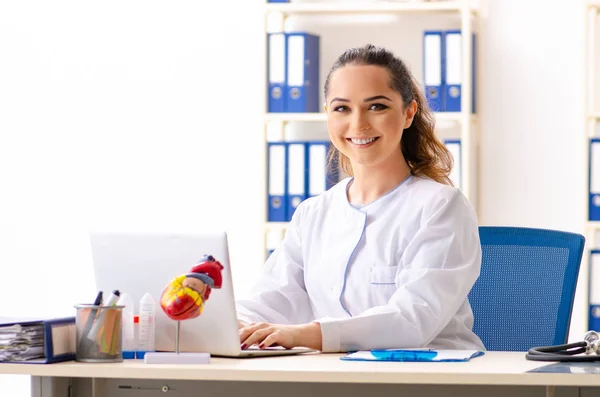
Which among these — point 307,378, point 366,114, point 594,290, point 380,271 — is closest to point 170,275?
point 307,378

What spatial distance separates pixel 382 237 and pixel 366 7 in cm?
190

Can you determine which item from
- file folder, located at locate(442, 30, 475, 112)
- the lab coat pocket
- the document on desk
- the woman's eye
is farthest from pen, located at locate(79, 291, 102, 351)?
file folder, located at locate(442, 30, 475, 112)

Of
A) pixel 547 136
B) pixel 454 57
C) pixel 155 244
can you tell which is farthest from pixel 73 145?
pixel 155 244

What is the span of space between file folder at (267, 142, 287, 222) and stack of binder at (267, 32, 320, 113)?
15 cm

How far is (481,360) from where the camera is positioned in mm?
1639

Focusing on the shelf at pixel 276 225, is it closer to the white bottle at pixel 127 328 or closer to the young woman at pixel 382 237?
the young woman at pixel 382 237

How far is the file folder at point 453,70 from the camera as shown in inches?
145

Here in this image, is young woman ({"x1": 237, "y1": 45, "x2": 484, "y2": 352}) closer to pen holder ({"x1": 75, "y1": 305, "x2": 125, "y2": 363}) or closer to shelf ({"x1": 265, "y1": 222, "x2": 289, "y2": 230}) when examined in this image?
pen holder ({"x1": 75, "y1": 305, "x2": 125, "y2": 363})

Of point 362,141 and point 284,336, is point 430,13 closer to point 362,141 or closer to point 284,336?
point 362,141

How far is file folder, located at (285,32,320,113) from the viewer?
3.70 meters

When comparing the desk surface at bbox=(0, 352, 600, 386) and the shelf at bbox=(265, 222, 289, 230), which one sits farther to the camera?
the shelf at bbox=(265, 222, 289, 230)

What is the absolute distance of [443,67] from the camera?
369cm

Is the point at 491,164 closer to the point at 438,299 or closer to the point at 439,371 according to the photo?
the point at 438,299

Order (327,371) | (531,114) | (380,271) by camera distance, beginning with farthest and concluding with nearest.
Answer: (531,114), (380,271), (327,371)
